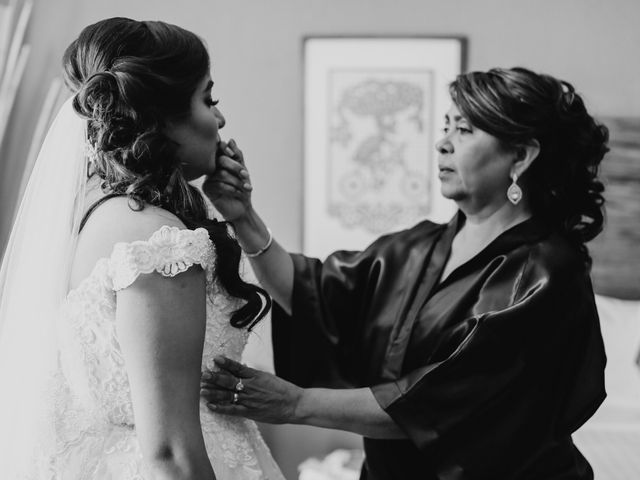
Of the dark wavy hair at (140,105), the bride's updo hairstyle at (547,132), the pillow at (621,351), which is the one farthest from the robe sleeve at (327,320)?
the pillow at (621,351)

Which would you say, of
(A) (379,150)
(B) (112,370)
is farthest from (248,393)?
(A) (379,150)

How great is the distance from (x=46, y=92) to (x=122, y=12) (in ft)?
1.55

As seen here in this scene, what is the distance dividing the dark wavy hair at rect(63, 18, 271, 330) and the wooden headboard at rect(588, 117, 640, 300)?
2.42 metres

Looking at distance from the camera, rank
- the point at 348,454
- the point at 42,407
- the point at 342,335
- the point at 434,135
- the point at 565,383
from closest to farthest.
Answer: the point at 42,407
the point at 565,383
the point at 342,335
the point at 348,454
the point at 434,135

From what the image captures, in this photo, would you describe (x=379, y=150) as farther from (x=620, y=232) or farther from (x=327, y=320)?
(x=327, y=320)

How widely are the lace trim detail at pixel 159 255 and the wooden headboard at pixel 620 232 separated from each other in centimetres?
252

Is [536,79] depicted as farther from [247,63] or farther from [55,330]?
[247,63]

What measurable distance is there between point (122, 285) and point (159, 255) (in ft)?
0.21

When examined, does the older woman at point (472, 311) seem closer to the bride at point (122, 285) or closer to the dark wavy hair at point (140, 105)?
the bride at point (122, 285)

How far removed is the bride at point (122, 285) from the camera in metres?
1.06

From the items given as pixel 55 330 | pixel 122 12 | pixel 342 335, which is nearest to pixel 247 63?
pixel 122 12

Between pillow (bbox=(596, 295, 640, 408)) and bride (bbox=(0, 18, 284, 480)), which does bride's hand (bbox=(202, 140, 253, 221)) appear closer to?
bride (bbox=(0, 18, 284, 480))

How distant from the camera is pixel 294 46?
3223mm

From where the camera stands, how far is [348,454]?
2965mm
